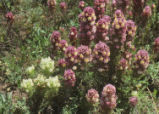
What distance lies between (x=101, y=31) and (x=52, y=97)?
1.23 m

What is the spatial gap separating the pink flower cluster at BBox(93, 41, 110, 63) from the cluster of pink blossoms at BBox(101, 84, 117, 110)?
0.44m

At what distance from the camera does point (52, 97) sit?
378 centimetres

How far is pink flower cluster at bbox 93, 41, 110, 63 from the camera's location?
343 centimetres

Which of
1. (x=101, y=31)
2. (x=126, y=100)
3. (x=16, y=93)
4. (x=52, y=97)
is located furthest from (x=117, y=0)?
(x=16, y=93)

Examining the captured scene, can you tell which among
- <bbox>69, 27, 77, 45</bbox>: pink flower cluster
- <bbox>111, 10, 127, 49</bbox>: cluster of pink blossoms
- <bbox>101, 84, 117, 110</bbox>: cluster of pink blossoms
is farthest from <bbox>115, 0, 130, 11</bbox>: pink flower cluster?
<bbox>101, 84, 117, 110</bbox>: cluster of pink blossoms

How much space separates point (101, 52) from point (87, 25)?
53cm

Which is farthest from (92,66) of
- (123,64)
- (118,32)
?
(118,32)

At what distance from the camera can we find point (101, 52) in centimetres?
345

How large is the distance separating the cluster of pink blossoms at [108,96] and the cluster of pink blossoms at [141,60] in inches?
25.7

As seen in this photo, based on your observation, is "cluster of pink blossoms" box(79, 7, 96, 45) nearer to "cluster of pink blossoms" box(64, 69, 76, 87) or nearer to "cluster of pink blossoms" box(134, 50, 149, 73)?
"cluster of pink blossoms" box(64, 69, 76, 87)

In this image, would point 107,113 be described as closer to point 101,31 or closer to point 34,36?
point 101,31

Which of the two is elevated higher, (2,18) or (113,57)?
(2,18)

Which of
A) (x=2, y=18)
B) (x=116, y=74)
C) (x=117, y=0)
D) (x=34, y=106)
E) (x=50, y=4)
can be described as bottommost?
(x=34, y=106)

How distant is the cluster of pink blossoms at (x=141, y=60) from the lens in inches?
139
